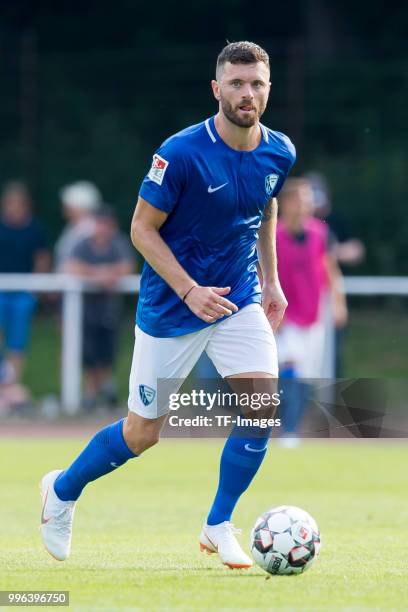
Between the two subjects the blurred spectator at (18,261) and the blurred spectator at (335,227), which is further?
the blurred spectator at (18,261)

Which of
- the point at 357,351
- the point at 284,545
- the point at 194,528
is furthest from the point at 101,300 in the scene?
the point at 284,545

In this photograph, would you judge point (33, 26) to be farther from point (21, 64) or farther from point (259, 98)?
point (259, 98)

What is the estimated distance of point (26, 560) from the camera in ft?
24.3

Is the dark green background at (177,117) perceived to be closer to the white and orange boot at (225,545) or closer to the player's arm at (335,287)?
the player's arm at (335,287)

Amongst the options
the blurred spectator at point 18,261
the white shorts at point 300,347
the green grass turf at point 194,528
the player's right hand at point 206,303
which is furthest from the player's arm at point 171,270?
the blurred spectator at point 18,261

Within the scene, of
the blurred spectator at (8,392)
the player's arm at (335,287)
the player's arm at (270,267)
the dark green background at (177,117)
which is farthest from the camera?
the dark green background at (177,117)

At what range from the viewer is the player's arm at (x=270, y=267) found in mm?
7543

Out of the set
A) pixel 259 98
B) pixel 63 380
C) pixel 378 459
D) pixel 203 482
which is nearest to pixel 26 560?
pixel 259 98

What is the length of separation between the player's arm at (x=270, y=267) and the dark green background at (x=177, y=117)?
491 inches

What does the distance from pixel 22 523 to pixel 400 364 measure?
29.2 feet

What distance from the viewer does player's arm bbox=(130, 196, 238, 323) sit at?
696 cm

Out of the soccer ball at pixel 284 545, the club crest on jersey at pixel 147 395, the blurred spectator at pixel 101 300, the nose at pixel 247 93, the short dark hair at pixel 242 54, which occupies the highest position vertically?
the short dark hair at pixel 242 54

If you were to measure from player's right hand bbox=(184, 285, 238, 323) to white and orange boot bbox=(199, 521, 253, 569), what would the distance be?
1.10m

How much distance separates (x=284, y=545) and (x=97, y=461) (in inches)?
41.2
